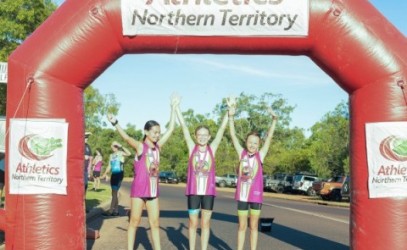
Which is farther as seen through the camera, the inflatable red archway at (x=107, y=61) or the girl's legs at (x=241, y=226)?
the girl's legs at (x=241, y=226)

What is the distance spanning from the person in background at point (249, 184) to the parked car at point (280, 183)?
32.8 m

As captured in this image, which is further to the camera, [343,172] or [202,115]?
[202,115]

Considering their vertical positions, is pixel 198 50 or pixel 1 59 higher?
pixel 1 59

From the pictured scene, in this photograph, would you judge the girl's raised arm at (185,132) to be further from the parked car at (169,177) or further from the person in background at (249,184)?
the parked car at (169,177)

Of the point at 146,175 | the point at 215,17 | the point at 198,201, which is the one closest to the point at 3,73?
the point at 146,175

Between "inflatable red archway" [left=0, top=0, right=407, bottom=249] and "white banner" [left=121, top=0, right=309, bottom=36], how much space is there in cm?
10

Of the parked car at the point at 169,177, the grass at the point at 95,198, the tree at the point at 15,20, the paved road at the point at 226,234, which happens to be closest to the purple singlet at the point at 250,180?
the paved road at the point at 226,234

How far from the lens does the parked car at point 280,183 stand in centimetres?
4075

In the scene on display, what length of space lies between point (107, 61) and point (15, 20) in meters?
14.4

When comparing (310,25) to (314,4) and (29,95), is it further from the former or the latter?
(29,95)

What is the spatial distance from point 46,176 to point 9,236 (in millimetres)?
937

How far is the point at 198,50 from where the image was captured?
762 cm

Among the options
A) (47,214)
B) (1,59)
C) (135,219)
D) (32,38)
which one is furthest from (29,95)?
(1,59)

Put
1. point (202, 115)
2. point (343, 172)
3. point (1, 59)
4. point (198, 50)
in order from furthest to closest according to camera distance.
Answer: point (202, 115)
point (343, 172)
point (1, 59)
point (198, 50)
